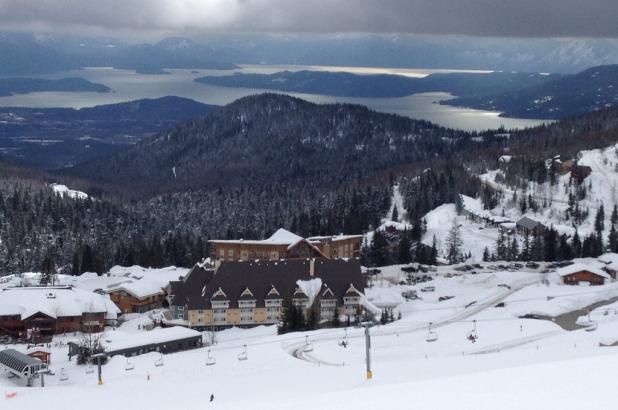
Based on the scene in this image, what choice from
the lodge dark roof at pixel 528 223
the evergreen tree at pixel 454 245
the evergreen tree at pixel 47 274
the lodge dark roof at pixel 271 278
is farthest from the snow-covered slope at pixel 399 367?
the lodge dark roof at pixel 528 223

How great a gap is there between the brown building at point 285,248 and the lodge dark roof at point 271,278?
14737mm

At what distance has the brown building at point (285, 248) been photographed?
77.1 meters

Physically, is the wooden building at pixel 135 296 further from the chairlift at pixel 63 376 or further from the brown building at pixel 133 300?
the chairlift at pixel 63 376

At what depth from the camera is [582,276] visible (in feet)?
216

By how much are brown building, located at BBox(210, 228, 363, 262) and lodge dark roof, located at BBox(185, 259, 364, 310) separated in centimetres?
1474

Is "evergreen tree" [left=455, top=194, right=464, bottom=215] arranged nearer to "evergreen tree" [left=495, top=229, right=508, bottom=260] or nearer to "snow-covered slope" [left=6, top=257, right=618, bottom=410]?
"evergreen tree" [left=495, top=229, right=508, bottom=260]

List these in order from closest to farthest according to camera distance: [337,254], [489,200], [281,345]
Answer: [281,345] < [337,254] < [489,200]

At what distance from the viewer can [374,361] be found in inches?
1615

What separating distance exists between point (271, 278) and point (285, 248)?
1795 cm

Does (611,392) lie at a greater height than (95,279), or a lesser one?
greater

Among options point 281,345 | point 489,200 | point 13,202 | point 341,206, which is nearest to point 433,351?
point 281,345

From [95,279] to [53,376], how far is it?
1207 inches

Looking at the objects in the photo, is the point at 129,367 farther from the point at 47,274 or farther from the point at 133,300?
the point at 47,274

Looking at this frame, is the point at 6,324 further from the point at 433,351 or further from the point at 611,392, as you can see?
the point at 611,392
